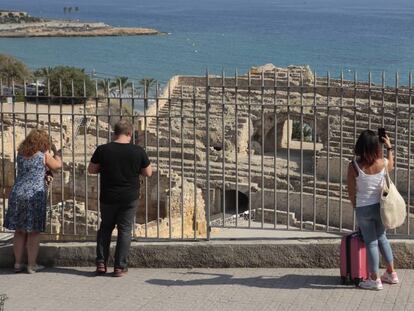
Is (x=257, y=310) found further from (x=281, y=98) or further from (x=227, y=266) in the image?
(x=281, y=98)

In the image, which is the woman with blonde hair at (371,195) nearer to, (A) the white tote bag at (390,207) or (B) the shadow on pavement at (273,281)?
(A) the white tote bag at (390,207)

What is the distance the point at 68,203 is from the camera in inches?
733

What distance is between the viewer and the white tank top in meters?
7.98

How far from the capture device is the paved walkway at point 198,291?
7781 millimetres

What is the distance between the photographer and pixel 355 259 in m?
8.12

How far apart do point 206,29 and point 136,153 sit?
478ft

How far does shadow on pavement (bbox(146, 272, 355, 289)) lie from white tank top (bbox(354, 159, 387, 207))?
91 centimetres

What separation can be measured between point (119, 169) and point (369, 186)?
252cm

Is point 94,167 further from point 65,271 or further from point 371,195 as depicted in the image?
point 371,195

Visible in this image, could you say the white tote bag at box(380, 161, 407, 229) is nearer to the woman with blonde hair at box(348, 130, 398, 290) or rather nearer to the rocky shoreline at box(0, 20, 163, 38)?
the woman with blonde hair at box(348, 130, 398, 290)

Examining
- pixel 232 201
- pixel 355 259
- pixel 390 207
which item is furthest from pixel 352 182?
pixel 232 201

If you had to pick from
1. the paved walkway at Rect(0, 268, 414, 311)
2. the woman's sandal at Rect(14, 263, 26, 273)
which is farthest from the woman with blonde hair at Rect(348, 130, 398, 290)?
the woman's sandal at Rect(14, 263, 26, 273)

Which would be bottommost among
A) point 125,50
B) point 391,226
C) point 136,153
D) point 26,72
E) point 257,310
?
point 257,310

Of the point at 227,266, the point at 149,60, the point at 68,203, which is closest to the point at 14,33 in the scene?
the point at 149,60
